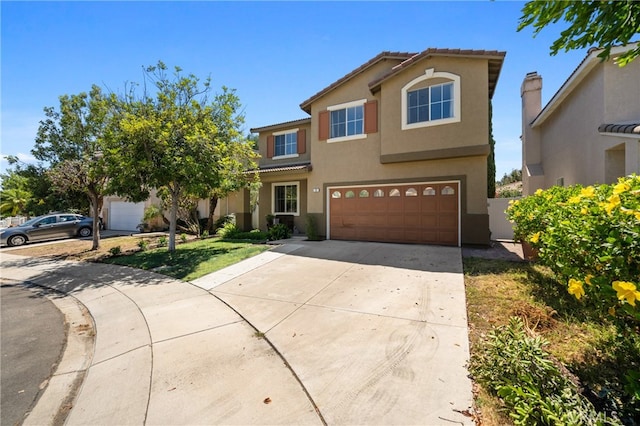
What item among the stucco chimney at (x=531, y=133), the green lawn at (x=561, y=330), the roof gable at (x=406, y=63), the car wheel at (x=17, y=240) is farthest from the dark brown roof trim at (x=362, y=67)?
the car wheel at (x=17, y=240)

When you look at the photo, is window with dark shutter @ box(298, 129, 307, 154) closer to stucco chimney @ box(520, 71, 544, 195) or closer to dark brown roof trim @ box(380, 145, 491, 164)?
dark brown roof trim @ box(380, 145, 491, 164)

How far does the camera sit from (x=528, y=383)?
253 cm

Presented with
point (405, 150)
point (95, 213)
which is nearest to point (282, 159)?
point (405, 150)

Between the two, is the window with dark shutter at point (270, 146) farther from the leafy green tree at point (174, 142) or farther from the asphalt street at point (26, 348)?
the asphalt street at point (26, 348)

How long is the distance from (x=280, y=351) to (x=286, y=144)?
13851 millimetres

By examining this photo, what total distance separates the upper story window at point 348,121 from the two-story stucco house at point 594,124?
721cm

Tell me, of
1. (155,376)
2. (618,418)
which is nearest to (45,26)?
(155,376)

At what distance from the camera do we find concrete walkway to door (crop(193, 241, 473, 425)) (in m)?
2.73

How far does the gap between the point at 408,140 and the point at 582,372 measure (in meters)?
9.26

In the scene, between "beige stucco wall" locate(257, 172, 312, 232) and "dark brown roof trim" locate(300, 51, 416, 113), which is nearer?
"dark brown roof trim" locate(300, 51, 416, 113)

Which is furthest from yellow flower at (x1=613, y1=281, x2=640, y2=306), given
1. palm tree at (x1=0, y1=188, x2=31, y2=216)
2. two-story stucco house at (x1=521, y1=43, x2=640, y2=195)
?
palm tree at (x1=0, y1=188, x2=31, y2=216)

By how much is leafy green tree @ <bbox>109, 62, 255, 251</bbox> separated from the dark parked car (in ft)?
36.4

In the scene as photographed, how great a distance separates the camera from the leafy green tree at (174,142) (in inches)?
360

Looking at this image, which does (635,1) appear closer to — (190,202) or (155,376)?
(155,376)
